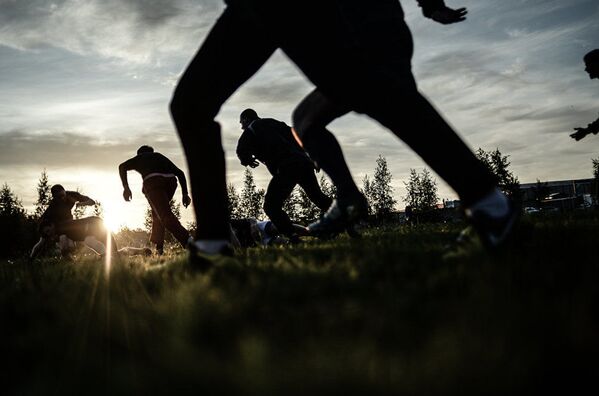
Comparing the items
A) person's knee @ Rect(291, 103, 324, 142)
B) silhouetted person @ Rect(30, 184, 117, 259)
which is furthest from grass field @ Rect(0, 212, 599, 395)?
silhouetted person @ Rect(30, 184, 117, 259)

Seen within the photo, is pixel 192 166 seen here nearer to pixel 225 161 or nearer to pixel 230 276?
pixel 225 161

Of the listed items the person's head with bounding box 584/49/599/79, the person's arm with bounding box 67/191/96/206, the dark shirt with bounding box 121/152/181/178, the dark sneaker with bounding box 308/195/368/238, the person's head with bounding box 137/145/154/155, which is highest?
the person's head with bounding box 584/49/599/79

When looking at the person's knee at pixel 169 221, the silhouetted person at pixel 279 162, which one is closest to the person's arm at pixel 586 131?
the silhouetted person at pixel 279 162

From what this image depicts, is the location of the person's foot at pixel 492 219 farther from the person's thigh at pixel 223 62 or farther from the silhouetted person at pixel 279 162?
the silhouetted person at pixel 279 162

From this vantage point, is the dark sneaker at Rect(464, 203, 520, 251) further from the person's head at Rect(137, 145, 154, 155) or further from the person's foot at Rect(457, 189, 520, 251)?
the person's head at Rect(137, 145, 154, 155)

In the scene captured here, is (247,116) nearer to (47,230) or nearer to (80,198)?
(80,198)

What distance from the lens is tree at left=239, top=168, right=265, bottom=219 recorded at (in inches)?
1931

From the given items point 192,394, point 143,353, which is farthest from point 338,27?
point 192,394

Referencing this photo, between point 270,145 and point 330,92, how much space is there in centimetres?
506

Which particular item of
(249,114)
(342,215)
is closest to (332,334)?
(342,215)

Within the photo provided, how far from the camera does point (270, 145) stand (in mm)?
7270

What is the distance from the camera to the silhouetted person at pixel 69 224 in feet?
29.0

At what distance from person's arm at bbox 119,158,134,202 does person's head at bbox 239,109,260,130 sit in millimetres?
2498

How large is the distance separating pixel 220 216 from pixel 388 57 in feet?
5.45
